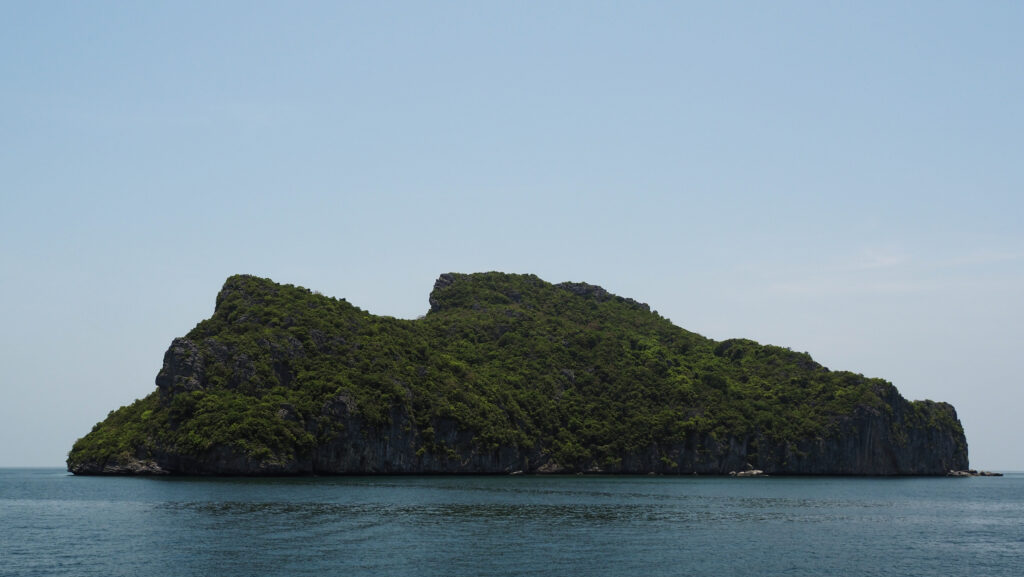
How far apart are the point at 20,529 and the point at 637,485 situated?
3557 inches

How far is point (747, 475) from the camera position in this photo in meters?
178

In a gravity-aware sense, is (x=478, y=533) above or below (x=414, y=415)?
below

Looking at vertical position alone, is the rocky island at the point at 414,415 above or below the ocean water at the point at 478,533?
above

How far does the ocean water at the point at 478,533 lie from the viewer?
51062 mm

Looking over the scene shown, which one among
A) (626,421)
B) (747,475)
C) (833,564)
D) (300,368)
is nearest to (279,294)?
(300,368)

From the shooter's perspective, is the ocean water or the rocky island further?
the rocky island

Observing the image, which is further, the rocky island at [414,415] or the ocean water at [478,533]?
the rocky island at [414,415]

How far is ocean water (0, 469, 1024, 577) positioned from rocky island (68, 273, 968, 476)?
2598cm

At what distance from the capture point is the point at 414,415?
156 m

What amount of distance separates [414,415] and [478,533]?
93124 millimetres

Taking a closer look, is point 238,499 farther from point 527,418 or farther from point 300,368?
point 527,418

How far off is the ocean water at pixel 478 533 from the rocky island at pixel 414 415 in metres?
26.0

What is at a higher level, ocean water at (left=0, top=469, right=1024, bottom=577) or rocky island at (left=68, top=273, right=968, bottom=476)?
rocky island at (left=68, top=273, right=968, bottom=476)

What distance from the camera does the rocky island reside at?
444ft
